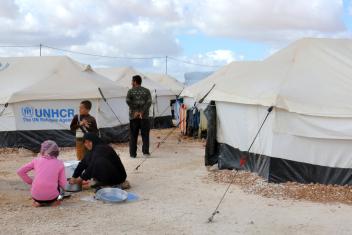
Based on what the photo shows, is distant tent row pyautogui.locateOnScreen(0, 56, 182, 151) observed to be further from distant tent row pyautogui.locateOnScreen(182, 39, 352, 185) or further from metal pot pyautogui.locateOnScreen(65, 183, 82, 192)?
metal pot pyautogui.locateOnScreen(65, 183, 82, 192)

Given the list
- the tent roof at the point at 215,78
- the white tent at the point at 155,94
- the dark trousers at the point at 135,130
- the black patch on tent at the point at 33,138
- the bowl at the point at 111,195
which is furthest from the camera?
the white tent at the point at 155,94

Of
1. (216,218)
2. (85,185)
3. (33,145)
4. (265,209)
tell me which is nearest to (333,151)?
(265,209)

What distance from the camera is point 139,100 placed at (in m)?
11.8

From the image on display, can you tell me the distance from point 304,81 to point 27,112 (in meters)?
7.48

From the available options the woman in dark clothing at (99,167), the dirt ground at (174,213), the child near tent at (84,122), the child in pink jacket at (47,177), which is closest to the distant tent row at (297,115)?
the dirt ground at (174,213)

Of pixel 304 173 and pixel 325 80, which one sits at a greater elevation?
pixel 325 80

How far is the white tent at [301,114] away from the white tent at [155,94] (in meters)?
12.3

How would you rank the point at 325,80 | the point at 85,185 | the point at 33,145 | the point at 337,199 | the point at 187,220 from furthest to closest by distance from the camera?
1. the point at 33,145
2. the point at 325,80
3. the point at 85,185
4. the point at 337,199
5. the point at 187,220

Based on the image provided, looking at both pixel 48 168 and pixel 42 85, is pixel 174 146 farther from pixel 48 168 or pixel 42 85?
pixel 48 168

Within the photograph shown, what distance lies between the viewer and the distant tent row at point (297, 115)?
27.2 ft

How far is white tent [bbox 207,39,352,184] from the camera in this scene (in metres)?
8.29

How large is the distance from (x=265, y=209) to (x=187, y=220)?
48.4 inches

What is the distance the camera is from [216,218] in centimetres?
668

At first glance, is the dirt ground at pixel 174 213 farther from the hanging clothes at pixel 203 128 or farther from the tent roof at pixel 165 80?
the tent roof at pixel 165 80
